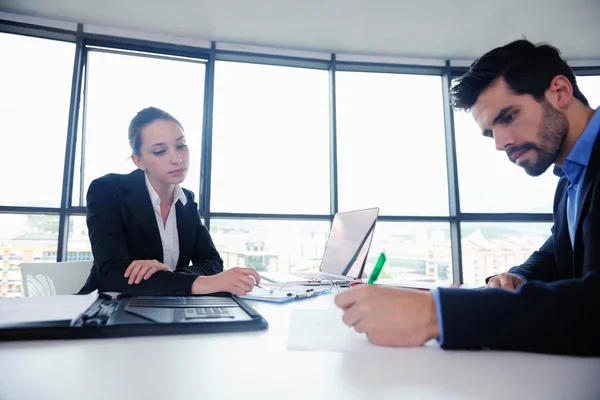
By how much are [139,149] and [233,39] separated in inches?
95.2

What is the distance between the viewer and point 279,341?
0.63 m

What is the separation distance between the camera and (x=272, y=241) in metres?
3.62

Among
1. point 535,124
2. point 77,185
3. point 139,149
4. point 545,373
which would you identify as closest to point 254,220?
point 77,185

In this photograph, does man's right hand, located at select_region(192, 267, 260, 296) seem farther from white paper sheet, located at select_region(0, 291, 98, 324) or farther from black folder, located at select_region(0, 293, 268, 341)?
white paper sheet, located at select_region(0, 291, 98, 324)

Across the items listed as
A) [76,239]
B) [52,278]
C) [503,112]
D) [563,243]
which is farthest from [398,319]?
[76,239]

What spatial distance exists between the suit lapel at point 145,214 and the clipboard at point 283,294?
54cm

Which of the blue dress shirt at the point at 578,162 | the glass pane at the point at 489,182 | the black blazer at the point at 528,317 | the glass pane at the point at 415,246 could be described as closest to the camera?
the black blazer at the point at 528,317

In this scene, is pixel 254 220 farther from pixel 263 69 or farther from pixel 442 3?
pixel 442 3

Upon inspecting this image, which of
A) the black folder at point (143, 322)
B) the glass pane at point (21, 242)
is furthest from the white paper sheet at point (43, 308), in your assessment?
the glass pane at point (21, 242)

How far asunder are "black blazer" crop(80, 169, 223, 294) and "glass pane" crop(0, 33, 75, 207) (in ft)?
7.10

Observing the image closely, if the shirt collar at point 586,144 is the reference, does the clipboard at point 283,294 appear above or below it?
below

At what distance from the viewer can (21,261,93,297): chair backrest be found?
4.82 feet

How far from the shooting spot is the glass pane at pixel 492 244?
12.4 ft

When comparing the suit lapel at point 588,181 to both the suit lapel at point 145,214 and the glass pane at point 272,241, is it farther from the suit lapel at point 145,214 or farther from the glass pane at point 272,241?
the glass pane at point 272,241
